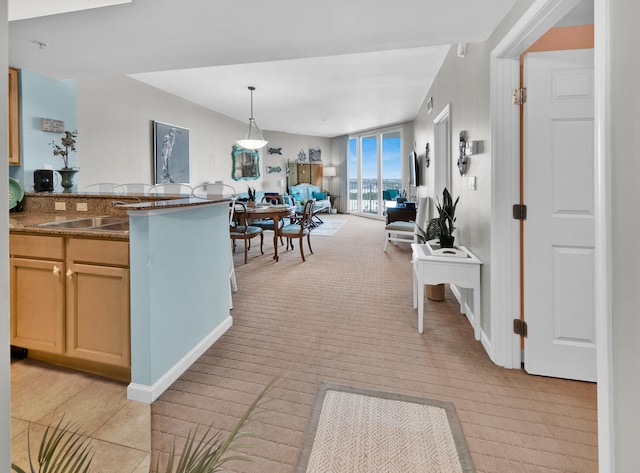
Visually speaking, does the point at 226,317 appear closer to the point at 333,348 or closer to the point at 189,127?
the point at 333,348

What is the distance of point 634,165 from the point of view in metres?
0.99

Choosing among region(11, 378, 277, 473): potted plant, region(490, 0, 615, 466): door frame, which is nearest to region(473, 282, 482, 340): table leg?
region(490, 0, 615, 466): door frame

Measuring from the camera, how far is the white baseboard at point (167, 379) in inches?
71.8

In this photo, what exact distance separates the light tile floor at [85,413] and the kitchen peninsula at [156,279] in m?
0.09

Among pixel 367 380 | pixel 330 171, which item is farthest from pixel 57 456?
pixel 330 171

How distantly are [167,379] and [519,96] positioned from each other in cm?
260

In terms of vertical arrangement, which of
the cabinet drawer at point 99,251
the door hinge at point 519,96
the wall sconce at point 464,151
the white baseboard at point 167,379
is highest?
the door hinge at point 519,96

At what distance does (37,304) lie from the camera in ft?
6.75

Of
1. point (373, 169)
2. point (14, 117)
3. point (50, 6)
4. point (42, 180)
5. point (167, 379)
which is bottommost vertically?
point (167, 379)

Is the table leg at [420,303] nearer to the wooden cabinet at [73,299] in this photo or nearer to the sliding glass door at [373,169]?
the wooden cabinet at [73,299]

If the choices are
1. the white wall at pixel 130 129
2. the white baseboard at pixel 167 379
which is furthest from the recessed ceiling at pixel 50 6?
the white baseboard at pixel 167 379

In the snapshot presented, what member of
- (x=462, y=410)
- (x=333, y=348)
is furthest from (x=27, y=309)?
(x=462, y=410)

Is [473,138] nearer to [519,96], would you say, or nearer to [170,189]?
[519,96]

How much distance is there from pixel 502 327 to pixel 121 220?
9.09ft
